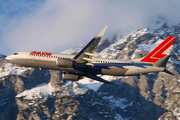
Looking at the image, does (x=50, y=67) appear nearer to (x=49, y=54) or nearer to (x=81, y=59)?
(x=49, y=54)

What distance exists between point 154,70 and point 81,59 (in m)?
18.4

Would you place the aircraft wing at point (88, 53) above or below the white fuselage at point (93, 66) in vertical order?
above

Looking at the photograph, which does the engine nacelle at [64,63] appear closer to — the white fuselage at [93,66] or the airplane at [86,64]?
the airplane at [86,64]

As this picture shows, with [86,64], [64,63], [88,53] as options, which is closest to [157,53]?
[86,64]

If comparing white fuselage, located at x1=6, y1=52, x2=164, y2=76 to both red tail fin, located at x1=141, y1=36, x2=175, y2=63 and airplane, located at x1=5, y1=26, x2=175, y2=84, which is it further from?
red tail fin, located at x1=141, y1=36, x2=175, y2=63

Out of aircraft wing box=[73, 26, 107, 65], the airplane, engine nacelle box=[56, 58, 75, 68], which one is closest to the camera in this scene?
aircraft wing box=[73, 26, 107, 65]

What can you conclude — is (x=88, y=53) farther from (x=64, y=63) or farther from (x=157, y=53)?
(x=157, y=53)

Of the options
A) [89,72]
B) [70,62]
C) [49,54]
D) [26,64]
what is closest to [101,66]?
[89,72]

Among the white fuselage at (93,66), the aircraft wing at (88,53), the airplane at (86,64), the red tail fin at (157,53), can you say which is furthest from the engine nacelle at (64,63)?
the red tail fin at (157,53)

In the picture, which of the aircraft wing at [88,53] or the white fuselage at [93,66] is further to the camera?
the white fuselage at [93,66]

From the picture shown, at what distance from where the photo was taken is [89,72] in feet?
226

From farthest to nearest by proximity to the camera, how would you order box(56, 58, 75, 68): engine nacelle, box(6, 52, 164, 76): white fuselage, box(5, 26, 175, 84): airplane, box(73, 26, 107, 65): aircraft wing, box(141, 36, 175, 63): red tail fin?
box(141, 36, 175, 63): red tail fin → box(6, 52, 164, 76): white fuselage → box(5, 26, 175, 84): airplane → box(56, 58, 75, 68): engine nacelle → box(73, 26, 107, 65): aircraft wing

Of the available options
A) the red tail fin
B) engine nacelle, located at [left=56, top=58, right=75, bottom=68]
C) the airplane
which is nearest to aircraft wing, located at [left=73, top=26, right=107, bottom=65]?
the airplane

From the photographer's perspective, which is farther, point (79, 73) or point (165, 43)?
point (165, 43)
